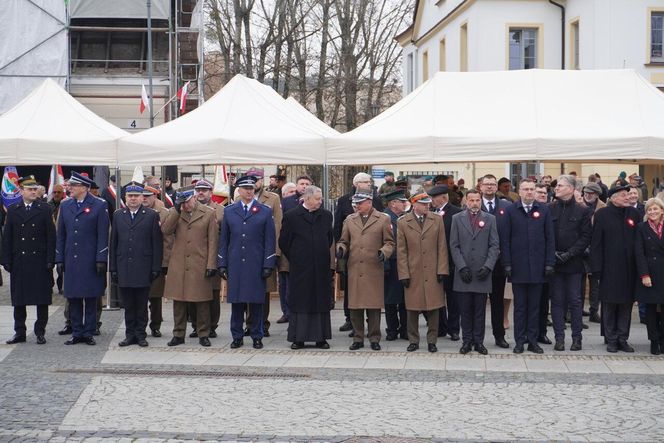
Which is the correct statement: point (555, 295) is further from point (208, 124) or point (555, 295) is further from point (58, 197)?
point (58, 197)

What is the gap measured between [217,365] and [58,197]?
312 inches

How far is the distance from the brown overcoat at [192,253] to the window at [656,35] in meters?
23.8

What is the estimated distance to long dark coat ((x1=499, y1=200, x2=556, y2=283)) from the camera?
1236cm

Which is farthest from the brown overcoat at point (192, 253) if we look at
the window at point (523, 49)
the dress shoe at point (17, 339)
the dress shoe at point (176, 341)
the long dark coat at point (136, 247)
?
the window at point (523, 49)

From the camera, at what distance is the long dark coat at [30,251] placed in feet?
43.0

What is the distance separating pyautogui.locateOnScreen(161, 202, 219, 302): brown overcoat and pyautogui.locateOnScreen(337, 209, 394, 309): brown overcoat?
1607mm

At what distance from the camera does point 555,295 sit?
12617 millimetres

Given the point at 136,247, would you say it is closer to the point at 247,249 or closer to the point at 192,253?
the point at 192,253

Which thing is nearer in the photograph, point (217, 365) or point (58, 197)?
point (217, 365)

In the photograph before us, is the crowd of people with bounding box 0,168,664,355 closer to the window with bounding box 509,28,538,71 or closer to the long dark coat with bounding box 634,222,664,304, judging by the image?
the long dark coat with bounding box 634,222,664,304

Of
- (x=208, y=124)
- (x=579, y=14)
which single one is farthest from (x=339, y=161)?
(x=579, y=14)

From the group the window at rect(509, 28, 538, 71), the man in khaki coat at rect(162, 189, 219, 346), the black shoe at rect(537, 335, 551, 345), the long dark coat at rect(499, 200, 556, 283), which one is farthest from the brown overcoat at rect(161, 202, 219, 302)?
the window at rect(509, 28, 538, 71)

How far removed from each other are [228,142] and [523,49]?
2226 centimetres

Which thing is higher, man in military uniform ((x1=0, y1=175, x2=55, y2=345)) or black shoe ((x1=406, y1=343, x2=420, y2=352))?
man in military uniform ((x1=0, y1=175, x2=55, y2=345))
